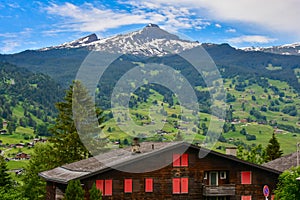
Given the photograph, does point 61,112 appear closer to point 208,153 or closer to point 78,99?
point 78,99

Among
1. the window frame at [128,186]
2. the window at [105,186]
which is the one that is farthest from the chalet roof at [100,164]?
the window frame at [128,186]

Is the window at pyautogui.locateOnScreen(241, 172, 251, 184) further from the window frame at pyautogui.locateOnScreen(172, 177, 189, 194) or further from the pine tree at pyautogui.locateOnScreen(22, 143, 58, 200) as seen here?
the pine tree at pyautogui.locateOnScreen(22, 143, 58, 200)

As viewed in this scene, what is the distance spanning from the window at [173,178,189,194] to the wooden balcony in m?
1.57

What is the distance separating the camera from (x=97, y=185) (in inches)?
1677

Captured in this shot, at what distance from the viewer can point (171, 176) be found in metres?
45.5

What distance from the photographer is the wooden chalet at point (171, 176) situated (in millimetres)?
43406

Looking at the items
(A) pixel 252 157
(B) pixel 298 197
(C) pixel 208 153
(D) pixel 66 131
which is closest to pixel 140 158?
(C) pixel 208 153

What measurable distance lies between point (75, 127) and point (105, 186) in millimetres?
24302

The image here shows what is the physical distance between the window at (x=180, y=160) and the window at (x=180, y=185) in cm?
128

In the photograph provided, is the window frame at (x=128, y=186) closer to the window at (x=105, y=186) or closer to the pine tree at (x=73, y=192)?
the window at (x=105, y=186)

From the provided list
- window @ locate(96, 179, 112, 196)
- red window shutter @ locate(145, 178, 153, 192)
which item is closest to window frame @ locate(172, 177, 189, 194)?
red window shutter @ locate(145, 178, 153, 192)

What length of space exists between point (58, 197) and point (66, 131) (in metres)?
23.0

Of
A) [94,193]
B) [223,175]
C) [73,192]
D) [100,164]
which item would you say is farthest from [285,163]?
[73,192]

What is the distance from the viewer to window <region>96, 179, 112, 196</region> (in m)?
42.7
